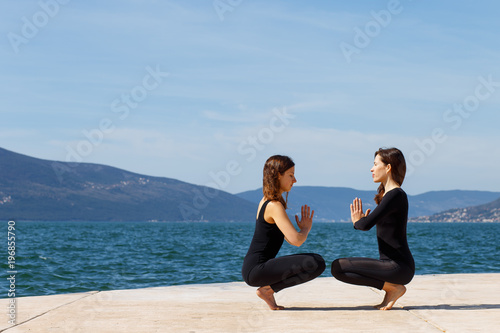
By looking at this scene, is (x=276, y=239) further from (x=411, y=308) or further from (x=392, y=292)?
(x=411, y=308)

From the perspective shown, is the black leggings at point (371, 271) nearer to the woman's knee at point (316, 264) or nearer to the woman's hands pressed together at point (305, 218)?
the woman's knee at point (316, 264)

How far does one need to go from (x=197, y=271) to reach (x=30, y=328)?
61.6 ft

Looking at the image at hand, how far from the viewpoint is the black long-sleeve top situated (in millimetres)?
5908

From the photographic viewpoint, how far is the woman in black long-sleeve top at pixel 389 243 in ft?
19.9

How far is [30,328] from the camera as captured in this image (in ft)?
17.5

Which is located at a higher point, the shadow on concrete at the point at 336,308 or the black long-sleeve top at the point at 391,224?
the black long-sleeve top at the point at 391,224

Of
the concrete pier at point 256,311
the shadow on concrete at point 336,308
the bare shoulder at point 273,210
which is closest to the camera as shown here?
the concrete pier at point 256,311

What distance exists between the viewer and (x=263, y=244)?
6109 mm

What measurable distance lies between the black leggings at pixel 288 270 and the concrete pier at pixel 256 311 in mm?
334

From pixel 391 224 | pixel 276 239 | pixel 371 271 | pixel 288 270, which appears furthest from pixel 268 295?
pixel 391 224

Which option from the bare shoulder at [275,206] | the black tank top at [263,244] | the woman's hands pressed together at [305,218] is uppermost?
the bare shoulder at [275,206]

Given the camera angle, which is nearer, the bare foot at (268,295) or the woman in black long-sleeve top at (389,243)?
the woman in black long-sleeve top at (389,243)

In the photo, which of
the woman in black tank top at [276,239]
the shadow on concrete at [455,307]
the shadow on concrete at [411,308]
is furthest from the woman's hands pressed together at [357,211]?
the shadow on concrete at [455,307]

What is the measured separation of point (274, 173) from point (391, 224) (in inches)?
50.2
